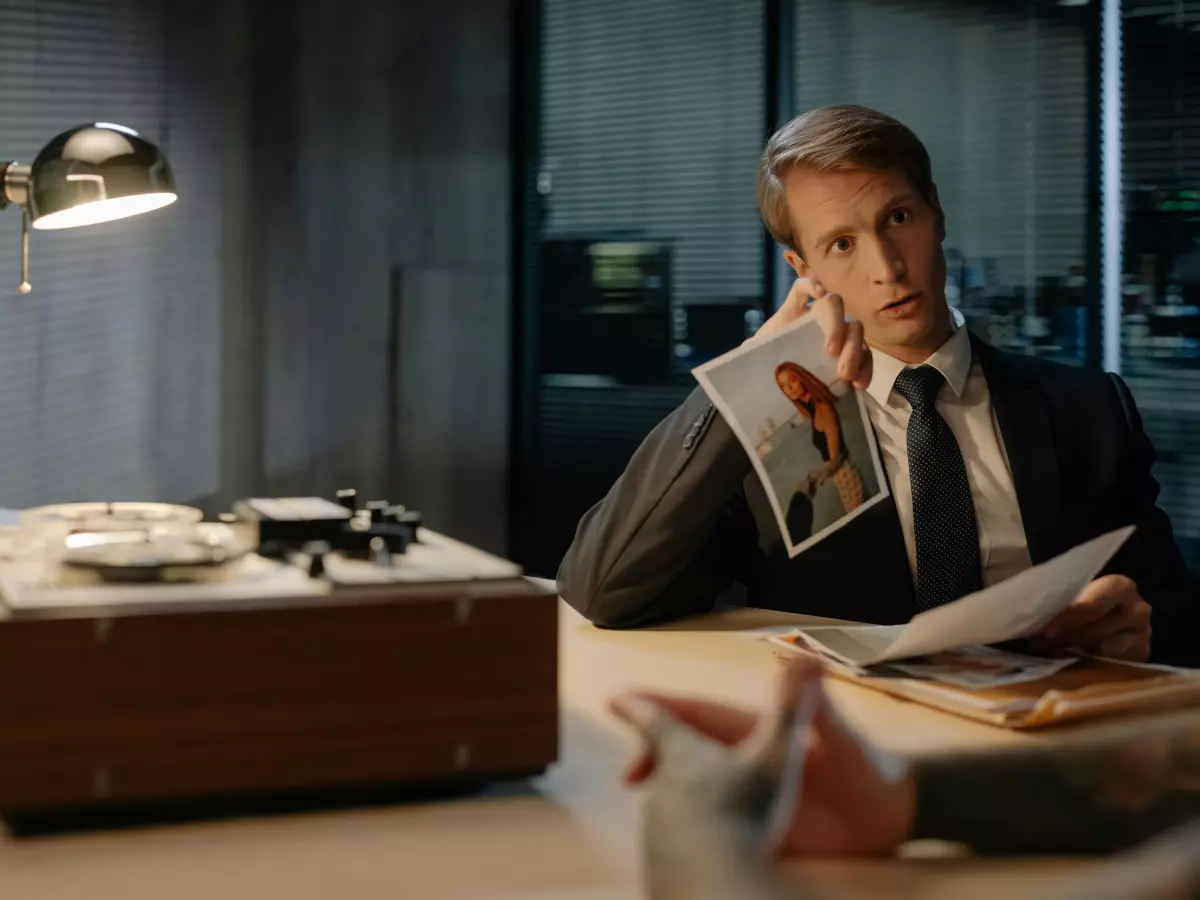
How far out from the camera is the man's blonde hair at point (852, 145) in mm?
1902

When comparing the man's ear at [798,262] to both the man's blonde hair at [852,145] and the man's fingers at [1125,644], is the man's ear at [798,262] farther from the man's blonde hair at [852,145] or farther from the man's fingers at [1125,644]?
the man's fingers at [1125,644]

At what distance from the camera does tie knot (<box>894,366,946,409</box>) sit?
1.83 meters

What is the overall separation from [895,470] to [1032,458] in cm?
18

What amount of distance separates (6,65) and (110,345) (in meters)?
0.76

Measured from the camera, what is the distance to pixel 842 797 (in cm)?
80

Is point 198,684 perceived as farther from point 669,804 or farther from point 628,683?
point 628,683

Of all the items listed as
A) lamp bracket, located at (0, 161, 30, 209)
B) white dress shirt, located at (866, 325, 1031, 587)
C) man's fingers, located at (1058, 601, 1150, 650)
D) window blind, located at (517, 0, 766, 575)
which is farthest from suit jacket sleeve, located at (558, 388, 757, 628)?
window blind, located at (517, 0, 766, 575)

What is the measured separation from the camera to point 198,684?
88 centimetres

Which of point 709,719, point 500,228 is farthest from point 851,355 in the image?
point 500,228

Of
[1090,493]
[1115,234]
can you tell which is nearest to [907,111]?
[1115,234]

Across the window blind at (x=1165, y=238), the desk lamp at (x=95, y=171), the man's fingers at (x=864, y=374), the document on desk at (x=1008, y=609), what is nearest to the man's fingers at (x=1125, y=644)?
the document on desk at (x=1008, y=609)

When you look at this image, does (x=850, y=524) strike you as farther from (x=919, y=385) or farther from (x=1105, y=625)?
(x=1105, y=625)

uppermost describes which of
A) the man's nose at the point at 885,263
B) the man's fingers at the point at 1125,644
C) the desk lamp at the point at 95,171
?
the desk lamp at the point at 95,171

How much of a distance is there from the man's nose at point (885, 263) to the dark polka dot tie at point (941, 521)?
23 cm
